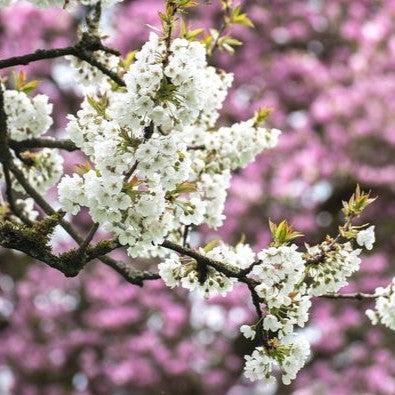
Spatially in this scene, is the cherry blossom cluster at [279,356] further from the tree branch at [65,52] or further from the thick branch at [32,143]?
the thick branch at [32,143]

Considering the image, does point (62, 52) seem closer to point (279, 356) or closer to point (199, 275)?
point (199, 275)

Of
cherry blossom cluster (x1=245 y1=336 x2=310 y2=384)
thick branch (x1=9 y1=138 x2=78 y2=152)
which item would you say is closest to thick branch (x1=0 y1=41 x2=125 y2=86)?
thick branch (x1=9 y1=138 x2=78 y2=152)

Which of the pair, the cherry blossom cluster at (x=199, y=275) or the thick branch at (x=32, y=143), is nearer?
the cherry blossom cluster at (x=199, y=275)

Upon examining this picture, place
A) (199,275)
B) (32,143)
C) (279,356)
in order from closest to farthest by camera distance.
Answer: (279,356) < (199,275) < (32,143)

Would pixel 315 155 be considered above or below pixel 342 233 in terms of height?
above

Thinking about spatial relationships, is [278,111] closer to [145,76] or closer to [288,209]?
[288,209]

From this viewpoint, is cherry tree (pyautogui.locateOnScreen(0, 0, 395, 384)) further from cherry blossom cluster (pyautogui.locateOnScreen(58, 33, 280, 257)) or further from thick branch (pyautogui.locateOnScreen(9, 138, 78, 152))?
thick branch (pyautogui.locateOnScreen(9, 138, 78, 152))

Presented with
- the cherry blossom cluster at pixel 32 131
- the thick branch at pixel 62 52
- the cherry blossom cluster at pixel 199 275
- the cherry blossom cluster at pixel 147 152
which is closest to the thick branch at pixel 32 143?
the cherry blossom cluster at pixel 32 131

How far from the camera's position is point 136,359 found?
11531 mm

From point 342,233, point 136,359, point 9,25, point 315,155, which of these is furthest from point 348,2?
point 342,233

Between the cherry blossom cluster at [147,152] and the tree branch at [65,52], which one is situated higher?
the tree branch at [65,52]

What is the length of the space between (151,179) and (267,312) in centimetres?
70

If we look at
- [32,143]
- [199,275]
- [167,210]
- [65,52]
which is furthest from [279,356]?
[32,143]

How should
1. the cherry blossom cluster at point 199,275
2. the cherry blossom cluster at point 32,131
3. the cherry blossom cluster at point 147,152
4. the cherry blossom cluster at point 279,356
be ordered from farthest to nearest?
the cherry blossom cluster at point 32,131 < the cherry blossom cluster at point 199,275 < the cherry blossom cluster at point 279,356 < the cherry blossom cluster at point 147,152
